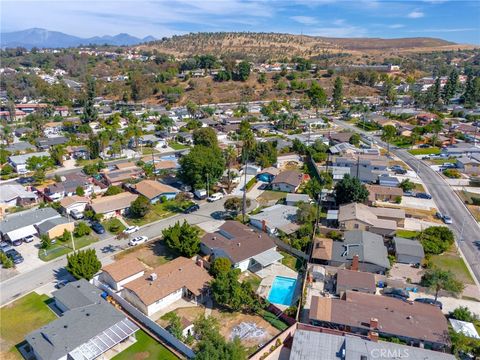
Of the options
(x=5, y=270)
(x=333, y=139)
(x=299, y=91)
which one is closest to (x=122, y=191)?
(x=5, y=270)

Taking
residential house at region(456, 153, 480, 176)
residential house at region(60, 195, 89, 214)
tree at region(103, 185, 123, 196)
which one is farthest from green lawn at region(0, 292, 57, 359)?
residential house at region(456, 153, 480, 176)

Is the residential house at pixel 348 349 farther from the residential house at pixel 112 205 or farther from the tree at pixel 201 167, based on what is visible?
the residential house at pixel 112 205

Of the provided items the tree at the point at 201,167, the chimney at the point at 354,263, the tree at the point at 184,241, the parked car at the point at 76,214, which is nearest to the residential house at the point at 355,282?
the chimney at the point at 354,263

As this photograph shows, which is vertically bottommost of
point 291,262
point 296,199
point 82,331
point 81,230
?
point 291,262

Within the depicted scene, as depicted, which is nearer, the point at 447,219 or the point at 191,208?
the point at 447,219

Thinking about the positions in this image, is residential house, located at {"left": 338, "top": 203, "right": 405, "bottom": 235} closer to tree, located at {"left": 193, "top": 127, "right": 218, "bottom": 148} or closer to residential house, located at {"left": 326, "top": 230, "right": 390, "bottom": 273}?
residential house, located at {"left": 326, "top": 230, "right": 390, "bottom": 273}

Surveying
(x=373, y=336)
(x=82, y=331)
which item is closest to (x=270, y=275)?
(x=373, y=336)

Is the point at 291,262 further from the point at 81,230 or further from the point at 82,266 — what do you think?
the point at 81,230
